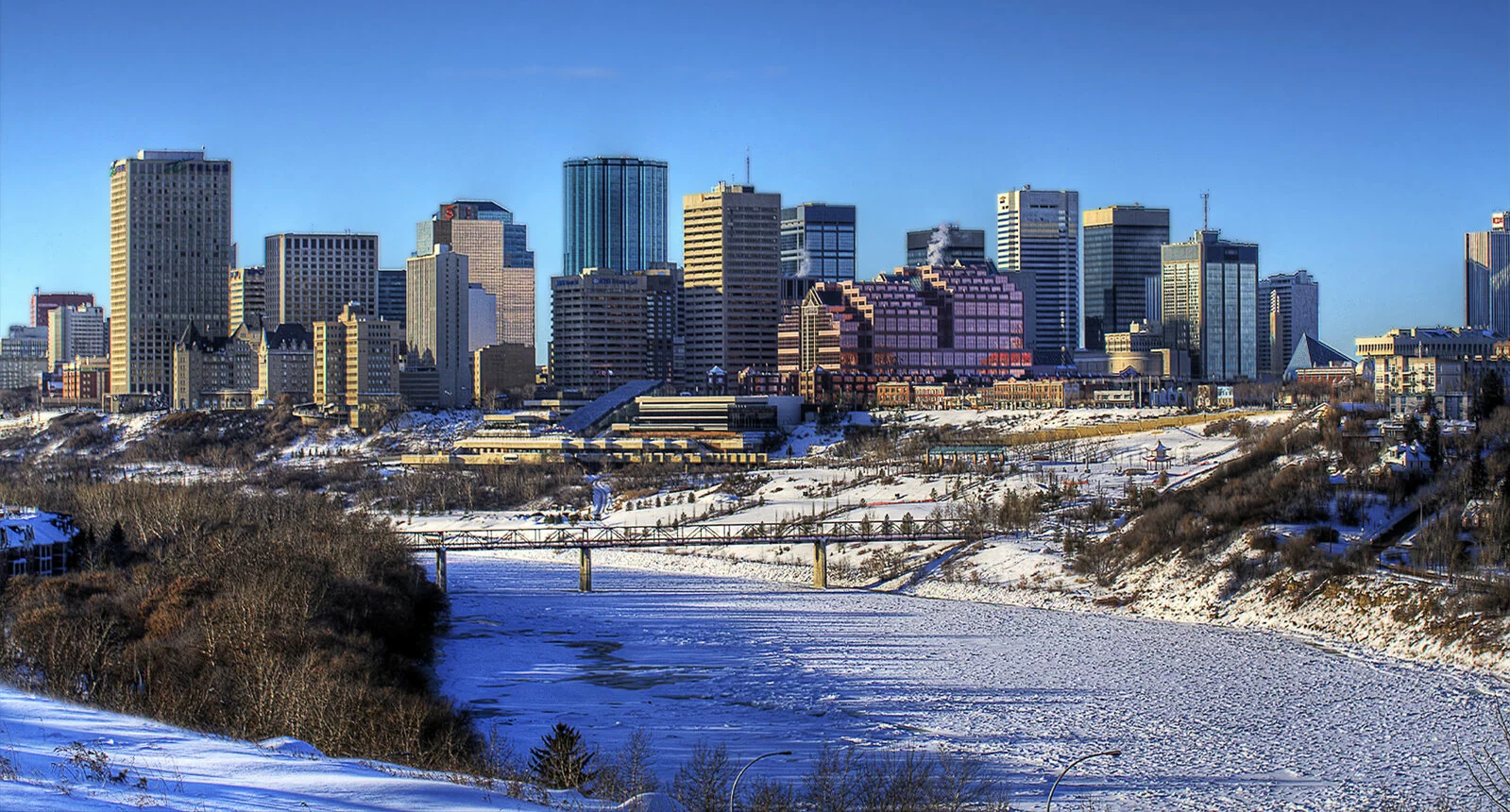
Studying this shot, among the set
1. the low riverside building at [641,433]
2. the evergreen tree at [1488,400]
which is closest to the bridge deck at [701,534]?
the evergreen tree at [1488,400]

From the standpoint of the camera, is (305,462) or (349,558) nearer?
(349,558)

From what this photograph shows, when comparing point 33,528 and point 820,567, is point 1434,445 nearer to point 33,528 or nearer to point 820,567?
point 820,567

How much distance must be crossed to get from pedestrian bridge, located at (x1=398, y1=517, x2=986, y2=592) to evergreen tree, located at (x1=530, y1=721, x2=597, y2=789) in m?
42.3

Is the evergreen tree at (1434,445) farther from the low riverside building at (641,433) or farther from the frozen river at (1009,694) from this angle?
the low riverside building at (641,433)

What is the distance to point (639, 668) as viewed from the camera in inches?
2153

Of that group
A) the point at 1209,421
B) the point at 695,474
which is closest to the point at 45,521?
the point at 695,474

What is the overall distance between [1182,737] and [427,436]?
143686mm

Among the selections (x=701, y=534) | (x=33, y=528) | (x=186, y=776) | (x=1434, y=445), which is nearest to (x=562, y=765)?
(x=186, y=776)

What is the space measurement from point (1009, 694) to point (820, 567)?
30668 mm

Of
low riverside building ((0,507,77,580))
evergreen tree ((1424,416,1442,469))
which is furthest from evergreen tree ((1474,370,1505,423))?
low riverside building ((0,507,77,580))

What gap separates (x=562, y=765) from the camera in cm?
3459

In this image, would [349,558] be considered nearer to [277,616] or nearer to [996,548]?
[277,616]

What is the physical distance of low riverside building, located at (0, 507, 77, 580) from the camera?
6531 centimetres

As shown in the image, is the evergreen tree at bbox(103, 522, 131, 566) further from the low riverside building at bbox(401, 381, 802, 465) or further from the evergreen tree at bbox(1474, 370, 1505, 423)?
the low riverside building at bbox(401, 381, 802, 465)
